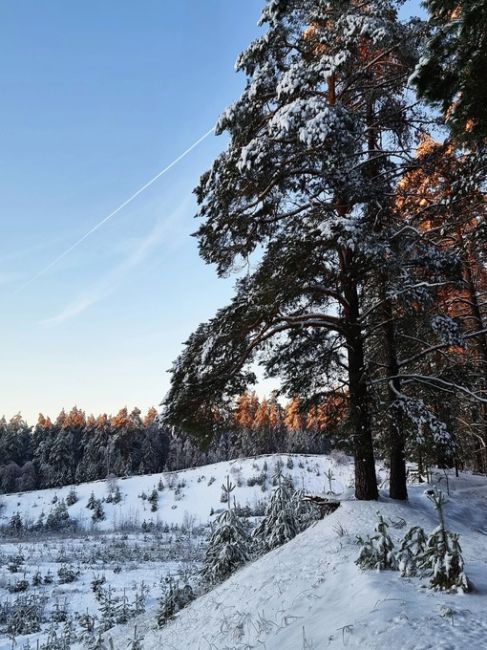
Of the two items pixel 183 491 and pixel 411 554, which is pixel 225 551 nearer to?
pixel 411 554

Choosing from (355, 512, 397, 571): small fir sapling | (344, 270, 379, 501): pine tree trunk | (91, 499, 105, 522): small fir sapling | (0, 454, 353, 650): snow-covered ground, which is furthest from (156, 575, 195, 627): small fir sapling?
(91, 499, 105, 522): small fir sapling

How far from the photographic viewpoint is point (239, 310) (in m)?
8.30

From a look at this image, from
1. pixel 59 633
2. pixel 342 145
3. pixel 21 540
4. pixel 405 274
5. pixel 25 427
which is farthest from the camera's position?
pixel 25 427

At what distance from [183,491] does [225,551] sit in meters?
29.3

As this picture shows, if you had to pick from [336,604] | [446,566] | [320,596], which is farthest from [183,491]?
[446,566]

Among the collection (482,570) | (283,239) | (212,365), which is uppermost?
(283,239)

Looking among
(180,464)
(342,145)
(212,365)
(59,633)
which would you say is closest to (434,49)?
(342,145)

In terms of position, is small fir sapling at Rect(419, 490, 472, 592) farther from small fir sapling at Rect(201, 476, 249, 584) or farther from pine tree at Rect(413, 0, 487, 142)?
small fir sapling at Rect(201, 476, 249, 584)

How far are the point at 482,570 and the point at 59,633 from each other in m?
9.21

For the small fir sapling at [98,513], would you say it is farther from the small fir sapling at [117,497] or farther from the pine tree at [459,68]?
→ the pine tree at [459,68]

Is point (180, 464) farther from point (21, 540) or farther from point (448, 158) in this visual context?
point (448, 158)

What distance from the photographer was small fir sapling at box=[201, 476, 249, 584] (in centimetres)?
949

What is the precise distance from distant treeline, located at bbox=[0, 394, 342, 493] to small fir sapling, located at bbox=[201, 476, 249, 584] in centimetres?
5063

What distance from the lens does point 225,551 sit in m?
9.64
